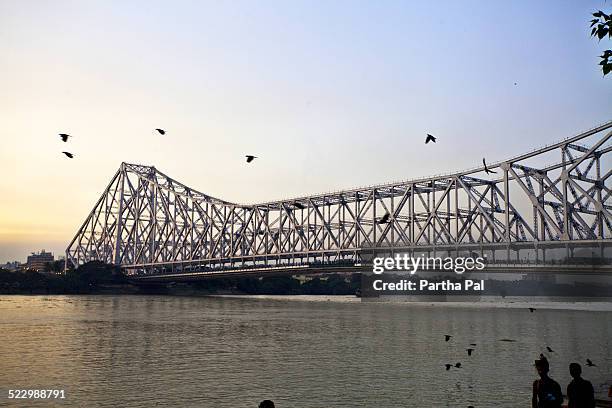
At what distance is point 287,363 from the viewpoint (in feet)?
79.6

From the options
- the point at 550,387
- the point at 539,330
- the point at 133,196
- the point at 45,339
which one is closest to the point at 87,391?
the point at 550,387

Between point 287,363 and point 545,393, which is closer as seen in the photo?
point 545,393

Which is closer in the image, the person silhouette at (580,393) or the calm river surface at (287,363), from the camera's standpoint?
the person silhouette at (580,393)

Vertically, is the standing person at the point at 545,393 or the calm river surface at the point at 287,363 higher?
the standing person at the point at 545,393

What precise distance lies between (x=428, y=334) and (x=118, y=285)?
9588cm

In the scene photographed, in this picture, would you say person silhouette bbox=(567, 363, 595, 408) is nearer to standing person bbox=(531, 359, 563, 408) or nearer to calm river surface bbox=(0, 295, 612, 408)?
standing person bbox=(531, 359, 563, 408)

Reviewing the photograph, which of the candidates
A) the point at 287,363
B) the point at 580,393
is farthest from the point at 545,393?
the point at 287,363

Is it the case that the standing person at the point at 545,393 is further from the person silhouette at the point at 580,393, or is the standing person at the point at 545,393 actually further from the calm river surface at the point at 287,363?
the calm river surface at the point at 287,363

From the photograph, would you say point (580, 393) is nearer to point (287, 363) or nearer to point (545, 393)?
point (545, 393)

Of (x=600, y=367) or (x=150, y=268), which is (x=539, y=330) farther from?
(x=150, y=268)

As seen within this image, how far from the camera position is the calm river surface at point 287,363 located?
17.8 metres

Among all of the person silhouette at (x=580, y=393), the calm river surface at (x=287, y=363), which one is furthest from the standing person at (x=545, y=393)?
the calm river surface at (x=287, y=363)

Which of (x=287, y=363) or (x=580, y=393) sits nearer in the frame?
(x=580, y=393)

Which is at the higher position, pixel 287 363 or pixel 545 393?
pixel 545 393
